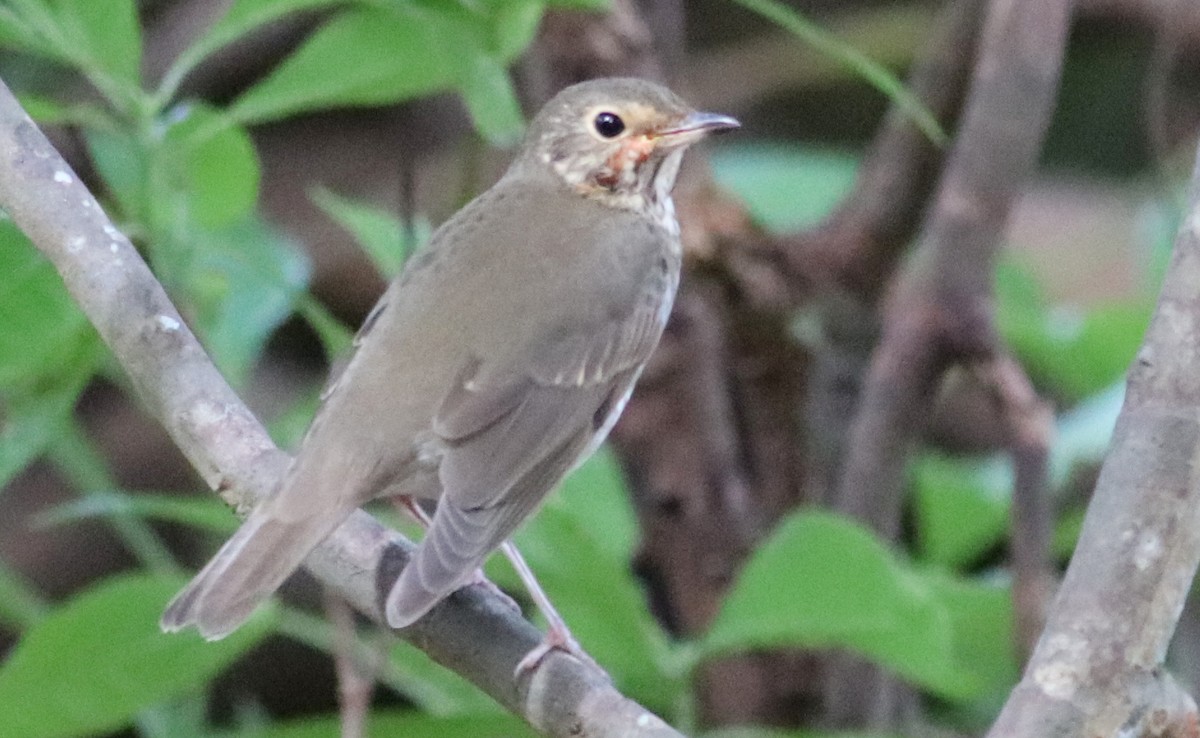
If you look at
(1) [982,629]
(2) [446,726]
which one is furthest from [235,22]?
(1) [982,629]

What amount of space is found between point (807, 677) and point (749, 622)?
120 cm

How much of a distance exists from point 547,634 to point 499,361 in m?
0.60

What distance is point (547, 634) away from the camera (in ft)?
9.29

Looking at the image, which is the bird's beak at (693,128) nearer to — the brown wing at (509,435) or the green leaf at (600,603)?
the brown wing at (509,435)

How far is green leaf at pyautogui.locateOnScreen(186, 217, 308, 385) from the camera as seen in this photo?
3.71 meters

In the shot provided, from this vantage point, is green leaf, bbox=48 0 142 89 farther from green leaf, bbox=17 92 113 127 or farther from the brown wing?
the brown wing

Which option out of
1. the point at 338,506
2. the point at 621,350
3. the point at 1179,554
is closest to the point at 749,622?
the point at 621,350

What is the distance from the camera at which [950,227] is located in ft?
14.1

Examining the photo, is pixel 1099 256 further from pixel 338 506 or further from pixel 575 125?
pixel 338 506

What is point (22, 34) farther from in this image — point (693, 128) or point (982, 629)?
point (982, 629)

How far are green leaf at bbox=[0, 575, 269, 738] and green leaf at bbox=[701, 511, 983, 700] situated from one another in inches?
35.7

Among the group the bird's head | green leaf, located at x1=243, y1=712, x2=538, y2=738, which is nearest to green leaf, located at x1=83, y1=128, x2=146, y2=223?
the bird's head

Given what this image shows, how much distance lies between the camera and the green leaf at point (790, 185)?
231 inches

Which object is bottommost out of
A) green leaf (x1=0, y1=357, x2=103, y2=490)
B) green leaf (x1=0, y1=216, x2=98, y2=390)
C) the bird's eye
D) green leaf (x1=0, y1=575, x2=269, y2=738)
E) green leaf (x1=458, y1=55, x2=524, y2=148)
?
green leaf (x1=0, y1=575, x2=269, y2=738)
